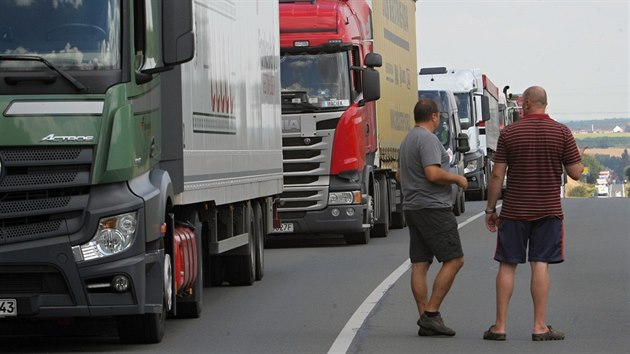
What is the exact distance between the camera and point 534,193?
38.8 feet

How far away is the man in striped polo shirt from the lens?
11805mm

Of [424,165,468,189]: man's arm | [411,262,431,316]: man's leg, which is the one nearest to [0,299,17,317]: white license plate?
[411,262,431,316]: man's leg

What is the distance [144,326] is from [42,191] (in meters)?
1.48

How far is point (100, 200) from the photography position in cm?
1104

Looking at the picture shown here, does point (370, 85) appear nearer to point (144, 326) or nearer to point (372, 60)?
point (372, 60)

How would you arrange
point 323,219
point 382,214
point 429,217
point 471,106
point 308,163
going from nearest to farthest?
point 429,217, point 308,163, point 323,219, point 382,214, point 471,106

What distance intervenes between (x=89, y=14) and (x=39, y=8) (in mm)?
344

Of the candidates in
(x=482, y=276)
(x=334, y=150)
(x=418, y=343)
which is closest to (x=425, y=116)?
(x=418, y=343)

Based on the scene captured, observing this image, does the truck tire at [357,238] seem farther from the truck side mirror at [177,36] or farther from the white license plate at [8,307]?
the white license plate at [8,307]

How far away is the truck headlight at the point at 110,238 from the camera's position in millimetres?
11047

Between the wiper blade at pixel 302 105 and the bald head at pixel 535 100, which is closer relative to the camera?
the bald head at pixel 535 100

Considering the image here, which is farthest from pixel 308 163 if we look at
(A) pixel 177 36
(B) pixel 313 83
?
(A) pixel 177 36

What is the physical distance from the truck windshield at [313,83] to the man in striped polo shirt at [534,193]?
11801 millimetres

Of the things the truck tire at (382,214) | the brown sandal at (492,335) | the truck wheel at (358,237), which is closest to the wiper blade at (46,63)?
the brown sandal at (492,335)
